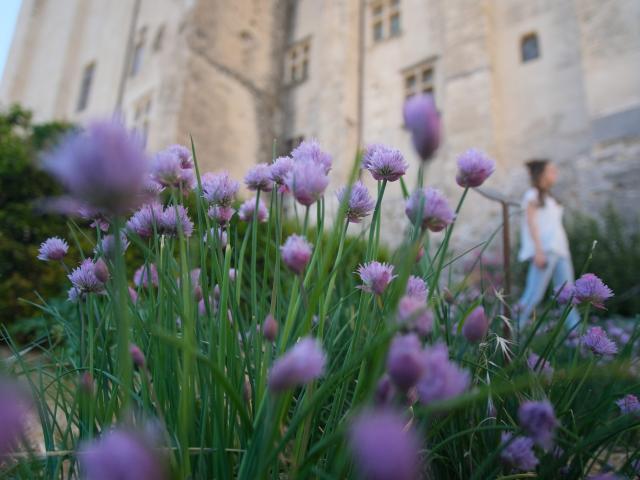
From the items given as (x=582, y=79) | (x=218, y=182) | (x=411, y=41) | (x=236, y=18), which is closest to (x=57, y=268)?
(x=218, y=182)

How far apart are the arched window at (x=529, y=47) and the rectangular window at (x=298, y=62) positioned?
5.87 metres

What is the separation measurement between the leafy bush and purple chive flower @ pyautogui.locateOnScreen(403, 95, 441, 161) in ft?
10.6

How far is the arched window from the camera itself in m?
8.34

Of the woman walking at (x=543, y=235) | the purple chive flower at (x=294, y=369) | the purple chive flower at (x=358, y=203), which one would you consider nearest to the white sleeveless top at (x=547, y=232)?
the woman walking at (x=543, y=235)

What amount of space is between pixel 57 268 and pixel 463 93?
25.9ft

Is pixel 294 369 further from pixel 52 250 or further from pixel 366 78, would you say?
pixel 366 78

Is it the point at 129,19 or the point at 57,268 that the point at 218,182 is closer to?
the point at 57,268

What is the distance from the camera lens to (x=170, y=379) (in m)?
0.79

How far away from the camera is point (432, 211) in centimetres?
61

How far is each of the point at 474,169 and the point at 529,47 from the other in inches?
375

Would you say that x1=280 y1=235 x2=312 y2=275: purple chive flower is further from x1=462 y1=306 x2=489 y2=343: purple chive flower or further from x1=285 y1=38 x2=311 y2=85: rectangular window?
x1=285 y1=38 x2=311 y2=85: rectangular window

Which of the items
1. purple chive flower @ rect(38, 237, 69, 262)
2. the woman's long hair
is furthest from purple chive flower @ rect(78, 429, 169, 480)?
the woman's long hair

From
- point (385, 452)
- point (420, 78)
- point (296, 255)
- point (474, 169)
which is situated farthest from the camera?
point (420, 78)

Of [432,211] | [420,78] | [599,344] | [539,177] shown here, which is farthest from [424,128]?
[420,78]
